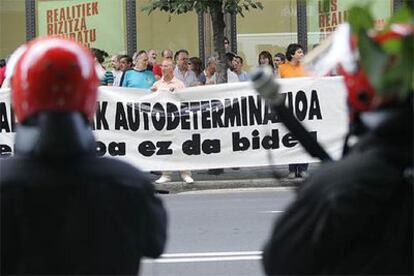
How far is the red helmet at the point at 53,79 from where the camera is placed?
2.35m

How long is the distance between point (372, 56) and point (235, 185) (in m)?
10.3

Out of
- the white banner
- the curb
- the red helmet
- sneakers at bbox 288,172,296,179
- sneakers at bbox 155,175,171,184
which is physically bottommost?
the curb

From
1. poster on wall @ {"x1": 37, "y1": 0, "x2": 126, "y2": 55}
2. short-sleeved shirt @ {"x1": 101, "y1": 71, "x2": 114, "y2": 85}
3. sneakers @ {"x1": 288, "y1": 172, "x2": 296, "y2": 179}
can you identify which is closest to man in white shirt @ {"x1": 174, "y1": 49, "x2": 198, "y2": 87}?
short-sleeved shirt @ {"x1": 101, "y1": 71, "x2": 114, "y2": 85}

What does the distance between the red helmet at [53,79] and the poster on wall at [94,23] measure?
15.9 metres

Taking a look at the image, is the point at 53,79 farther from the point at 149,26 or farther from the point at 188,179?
the point at 149,26

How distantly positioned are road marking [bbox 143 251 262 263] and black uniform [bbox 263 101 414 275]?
497cm

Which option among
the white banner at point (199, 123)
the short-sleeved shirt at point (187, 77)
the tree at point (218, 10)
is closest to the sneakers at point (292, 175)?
the white banner at point (199, 123)

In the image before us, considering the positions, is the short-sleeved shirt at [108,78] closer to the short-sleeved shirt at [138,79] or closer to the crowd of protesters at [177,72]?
the crowd of protesters at [177,72]

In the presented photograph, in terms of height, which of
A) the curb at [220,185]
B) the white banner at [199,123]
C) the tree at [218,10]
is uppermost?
the tree at [218,10]

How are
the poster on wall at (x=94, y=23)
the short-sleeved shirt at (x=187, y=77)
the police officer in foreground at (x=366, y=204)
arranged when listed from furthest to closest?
the poster on wall at (x=94, y=23), the short-sleeved shirt at (x=187, y=77), the police officer in foreground at (x=366, y=204)

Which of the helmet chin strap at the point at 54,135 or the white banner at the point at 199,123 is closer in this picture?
the helmet chin strap at the point at 54,135

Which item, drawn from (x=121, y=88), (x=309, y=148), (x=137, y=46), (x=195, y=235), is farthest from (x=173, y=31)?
(x=309, y=148)

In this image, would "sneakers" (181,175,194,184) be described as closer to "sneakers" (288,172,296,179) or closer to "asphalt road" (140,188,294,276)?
"asphalt road" (140,188,294,276)

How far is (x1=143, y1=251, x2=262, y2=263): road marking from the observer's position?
7.21 meters
